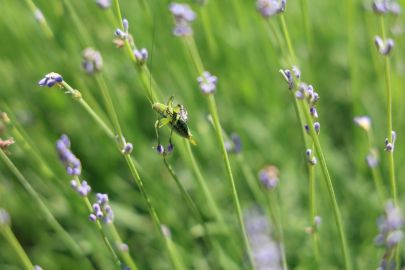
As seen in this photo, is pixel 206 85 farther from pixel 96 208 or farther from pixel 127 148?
pixel 96 208

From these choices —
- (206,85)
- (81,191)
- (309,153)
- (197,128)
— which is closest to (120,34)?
(206,85)

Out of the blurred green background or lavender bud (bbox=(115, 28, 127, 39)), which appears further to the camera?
the blurred green background

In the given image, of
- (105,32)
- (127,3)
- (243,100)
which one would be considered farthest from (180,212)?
(127,3)

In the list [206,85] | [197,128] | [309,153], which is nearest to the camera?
[206,85]

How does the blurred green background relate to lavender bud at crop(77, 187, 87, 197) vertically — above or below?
above

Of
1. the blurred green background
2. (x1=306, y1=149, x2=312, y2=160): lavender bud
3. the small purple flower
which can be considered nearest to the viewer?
the small purple flower

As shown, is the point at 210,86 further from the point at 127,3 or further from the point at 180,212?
Result: the point at 127,3

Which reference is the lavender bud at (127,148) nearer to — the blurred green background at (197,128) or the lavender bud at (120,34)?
the lavender bud at (120,34)

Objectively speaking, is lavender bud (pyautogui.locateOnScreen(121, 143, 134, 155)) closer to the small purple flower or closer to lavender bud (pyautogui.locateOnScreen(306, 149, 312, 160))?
the small purple flower

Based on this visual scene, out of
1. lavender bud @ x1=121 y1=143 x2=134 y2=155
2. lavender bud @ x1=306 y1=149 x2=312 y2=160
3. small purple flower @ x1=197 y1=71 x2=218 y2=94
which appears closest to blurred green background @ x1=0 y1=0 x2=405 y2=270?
lavender bud @ x1=306 y1=149 x2=312 y2=160
